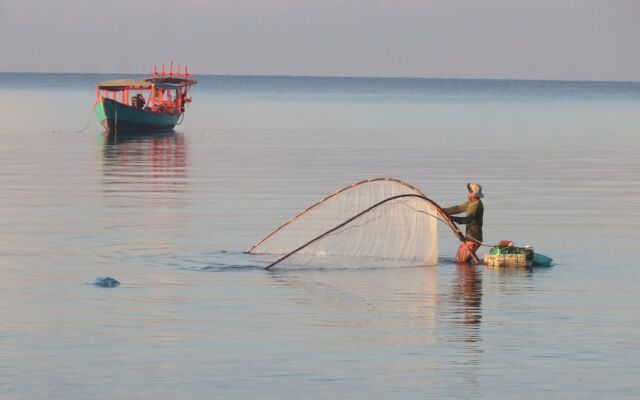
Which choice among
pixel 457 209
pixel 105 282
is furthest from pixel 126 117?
pixel 105 282

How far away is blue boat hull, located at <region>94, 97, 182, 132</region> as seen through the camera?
77188 millimetres

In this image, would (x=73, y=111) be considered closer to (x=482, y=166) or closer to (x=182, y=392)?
(x=482, y=166)

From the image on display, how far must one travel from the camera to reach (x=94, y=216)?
3372cm

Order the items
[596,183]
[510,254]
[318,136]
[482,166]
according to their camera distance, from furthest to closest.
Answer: [318,136]
[482,166]
[596,183]
[510,254]

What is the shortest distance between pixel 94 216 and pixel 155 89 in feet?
160

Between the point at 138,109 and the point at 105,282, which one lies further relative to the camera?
the point at 138,109

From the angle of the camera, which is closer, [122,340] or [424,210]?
[122,340]

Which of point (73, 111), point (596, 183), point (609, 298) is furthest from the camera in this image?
point (73, 111)

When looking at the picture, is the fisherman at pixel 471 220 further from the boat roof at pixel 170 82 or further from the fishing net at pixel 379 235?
the boat roof at pixel 170 82

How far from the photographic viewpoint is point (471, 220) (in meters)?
26.1

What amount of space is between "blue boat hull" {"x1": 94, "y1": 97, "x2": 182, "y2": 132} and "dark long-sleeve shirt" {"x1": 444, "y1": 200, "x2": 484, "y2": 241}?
52.1 m

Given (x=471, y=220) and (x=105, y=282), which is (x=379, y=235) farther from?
(x=105, y=282)

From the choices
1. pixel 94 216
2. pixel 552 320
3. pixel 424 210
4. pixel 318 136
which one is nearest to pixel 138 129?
pixel 318 136

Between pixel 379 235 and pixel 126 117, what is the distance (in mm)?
50997
